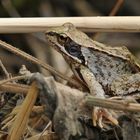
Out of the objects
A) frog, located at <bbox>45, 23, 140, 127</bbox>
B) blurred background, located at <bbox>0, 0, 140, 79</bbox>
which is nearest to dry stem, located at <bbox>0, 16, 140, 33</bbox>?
frog, located at <bbox>45, 23, 140, 127</bbox>

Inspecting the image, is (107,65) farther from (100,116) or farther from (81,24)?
(100,116)

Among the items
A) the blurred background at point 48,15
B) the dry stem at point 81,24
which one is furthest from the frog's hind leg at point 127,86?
the blurred background at point 48,15

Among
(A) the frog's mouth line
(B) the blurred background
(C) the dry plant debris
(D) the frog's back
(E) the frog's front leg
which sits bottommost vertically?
(C) the dry plant debris

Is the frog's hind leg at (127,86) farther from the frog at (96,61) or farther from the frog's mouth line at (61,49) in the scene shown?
the frog's mouth line at (61,49)

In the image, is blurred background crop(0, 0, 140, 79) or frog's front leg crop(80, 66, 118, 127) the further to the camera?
blurred background crop(0, 0, 140, 79)

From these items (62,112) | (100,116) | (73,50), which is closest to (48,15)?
(73,50)

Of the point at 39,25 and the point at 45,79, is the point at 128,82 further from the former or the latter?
the point at 45,79

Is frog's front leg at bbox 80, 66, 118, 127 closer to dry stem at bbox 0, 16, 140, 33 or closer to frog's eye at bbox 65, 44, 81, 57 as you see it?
frog's eye at bbox 65, 44, 81, 57
